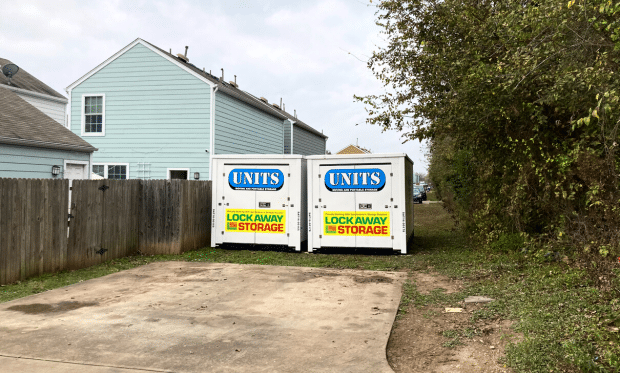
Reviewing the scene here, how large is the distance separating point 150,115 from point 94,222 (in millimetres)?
9672

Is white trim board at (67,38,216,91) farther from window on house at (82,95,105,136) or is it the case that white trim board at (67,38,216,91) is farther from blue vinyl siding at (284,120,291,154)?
blue vinyl siding at (284,120,291,154)

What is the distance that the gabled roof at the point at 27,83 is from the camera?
797 inches

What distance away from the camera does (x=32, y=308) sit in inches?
247

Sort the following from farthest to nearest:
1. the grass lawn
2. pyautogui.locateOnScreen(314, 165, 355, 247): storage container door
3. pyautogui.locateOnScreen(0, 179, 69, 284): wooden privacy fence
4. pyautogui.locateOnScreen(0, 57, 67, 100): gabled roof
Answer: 1. pyautogui.locateOnScreen(0, 57, 67, 100): gabled roof
2. pyautogui.locateOnScreen(314, 165, 355, 247): storage container door
3. pyautogui.locateOnScreen(0, 179, 69, 284): wooden privacy fence
4. the grass lawn

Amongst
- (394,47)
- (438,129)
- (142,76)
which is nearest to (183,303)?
(438,129)

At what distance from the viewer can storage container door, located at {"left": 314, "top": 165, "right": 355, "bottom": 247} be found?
11.5 m

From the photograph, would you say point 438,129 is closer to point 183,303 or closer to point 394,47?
point 394,47

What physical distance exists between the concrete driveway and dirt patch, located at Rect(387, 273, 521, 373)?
192 millimetres

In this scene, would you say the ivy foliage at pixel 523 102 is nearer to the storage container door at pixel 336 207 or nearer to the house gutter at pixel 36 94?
the storage container door at pixel 336 207

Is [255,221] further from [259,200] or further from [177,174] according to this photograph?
[177,174]

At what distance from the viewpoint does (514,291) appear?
6.85 m

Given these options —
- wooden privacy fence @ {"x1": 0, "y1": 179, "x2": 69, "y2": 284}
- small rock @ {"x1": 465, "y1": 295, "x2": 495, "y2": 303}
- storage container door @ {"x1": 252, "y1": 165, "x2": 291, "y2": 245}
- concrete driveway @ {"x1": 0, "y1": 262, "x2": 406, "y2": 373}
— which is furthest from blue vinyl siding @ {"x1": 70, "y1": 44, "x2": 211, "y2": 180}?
small rock @ {"x1": 465, "y1": 295, "x2": 495, "y2": 303}

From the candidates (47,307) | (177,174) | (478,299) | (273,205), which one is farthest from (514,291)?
(177,174)

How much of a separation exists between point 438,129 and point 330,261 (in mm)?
3868
